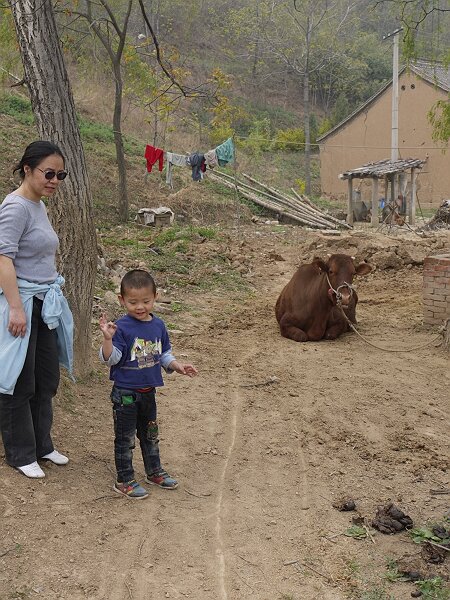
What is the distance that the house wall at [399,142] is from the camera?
111 feet

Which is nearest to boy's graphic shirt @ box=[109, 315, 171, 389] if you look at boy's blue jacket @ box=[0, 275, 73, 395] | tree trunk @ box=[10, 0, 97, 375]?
boy's blue jacket @ box=[0, 275, 73, 395]

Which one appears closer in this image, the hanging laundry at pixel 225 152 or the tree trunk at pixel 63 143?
the tree trunk at pixel 63 143

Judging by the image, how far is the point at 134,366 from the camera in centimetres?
454

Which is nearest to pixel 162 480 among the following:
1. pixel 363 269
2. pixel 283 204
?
pixel 363 269

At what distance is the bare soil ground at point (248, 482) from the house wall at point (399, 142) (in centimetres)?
2545

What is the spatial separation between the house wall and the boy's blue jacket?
95.6ft

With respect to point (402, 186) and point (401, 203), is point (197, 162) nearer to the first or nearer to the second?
point (401, 203)

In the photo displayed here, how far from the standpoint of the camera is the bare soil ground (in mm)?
3840

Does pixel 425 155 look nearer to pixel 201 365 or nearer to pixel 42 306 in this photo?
pixel 201 365

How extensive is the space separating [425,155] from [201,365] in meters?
28.4

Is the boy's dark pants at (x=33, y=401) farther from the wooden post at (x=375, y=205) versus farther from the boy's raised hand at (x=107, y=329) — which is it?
the wooden post at (x=375, y=205)

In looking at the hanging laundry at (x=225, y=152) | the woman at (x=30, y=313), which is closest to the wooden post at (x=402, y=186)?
the hanging laundry at (x=225, y=152)

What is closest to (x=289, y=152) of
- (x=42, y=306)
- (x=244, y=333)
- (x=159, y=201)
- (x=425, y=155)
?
(x=425, y=155)

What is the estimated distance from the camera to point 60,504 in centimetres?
439
